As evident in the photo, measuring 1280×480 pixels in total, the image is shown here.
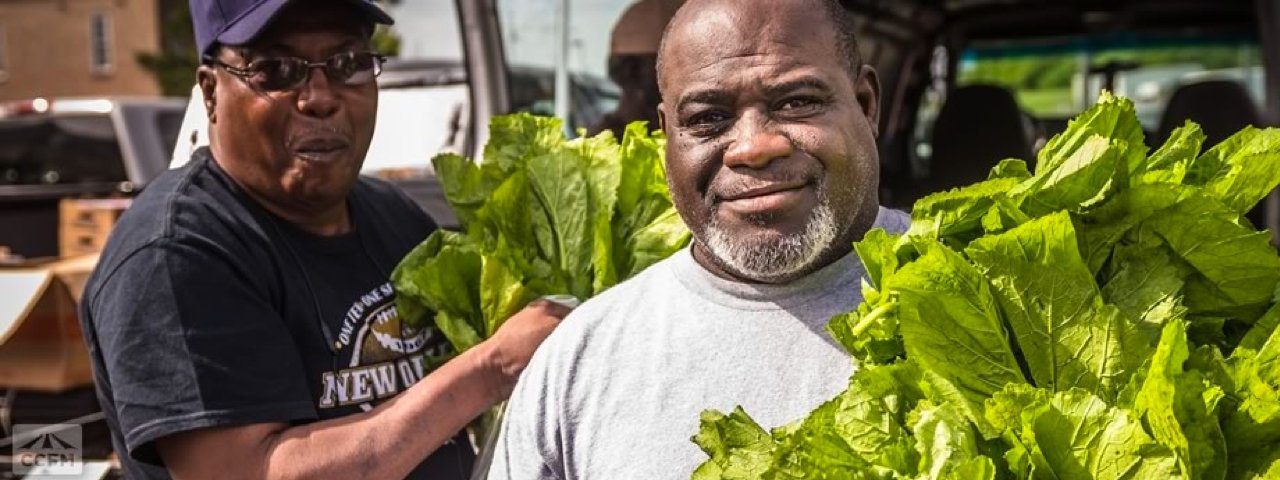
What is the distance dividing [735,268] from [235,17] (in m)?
1.12

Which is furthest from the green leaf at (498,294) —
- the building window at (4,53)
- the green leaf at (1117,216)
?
the building window at (4,53)

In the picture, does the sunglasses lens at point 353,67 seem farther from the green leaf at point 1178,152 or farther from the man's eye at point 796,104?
the green leaf at point 1178,152

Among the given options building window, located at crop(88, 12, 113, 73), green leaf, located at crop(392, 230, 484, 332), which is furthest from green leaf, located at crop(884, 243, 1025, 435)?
building window, located at crop(88, 12, 113, 73)

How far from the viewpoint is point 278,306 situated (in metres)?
2.19

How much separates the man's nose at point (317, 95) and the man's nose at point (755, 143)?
93cm

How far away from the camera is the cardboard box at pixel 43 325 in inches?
194

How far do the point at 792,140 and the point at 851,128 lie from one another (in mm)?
97

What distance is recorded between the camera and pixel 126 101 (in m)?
8.78

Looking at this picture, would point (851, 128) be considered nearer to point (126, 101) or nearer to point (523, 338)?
point (523, 338)

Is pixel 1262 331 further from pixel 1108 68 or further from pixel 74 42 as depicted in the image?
pixel 74 42

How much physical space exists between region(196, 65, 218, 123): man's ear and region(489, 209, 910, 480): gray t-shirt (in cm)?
93

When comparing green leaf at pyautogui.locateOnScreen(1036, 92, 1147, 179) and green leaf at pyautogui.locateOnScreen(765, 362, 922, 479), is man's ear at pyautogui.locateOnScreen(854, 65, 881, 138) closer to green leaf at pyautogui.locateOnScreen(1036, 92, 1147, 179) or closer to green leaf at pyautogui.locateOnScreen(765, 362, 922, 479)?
green leaf at pyautogui.locateOnScreen(1036, 92, 1147, 179)

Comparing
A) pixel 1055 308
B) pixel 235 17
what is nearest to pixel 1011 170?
pixel 1055 308

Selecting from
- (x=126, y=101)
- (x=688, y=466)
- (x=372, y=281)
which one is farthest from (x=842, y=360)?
(x=126, y=101)
